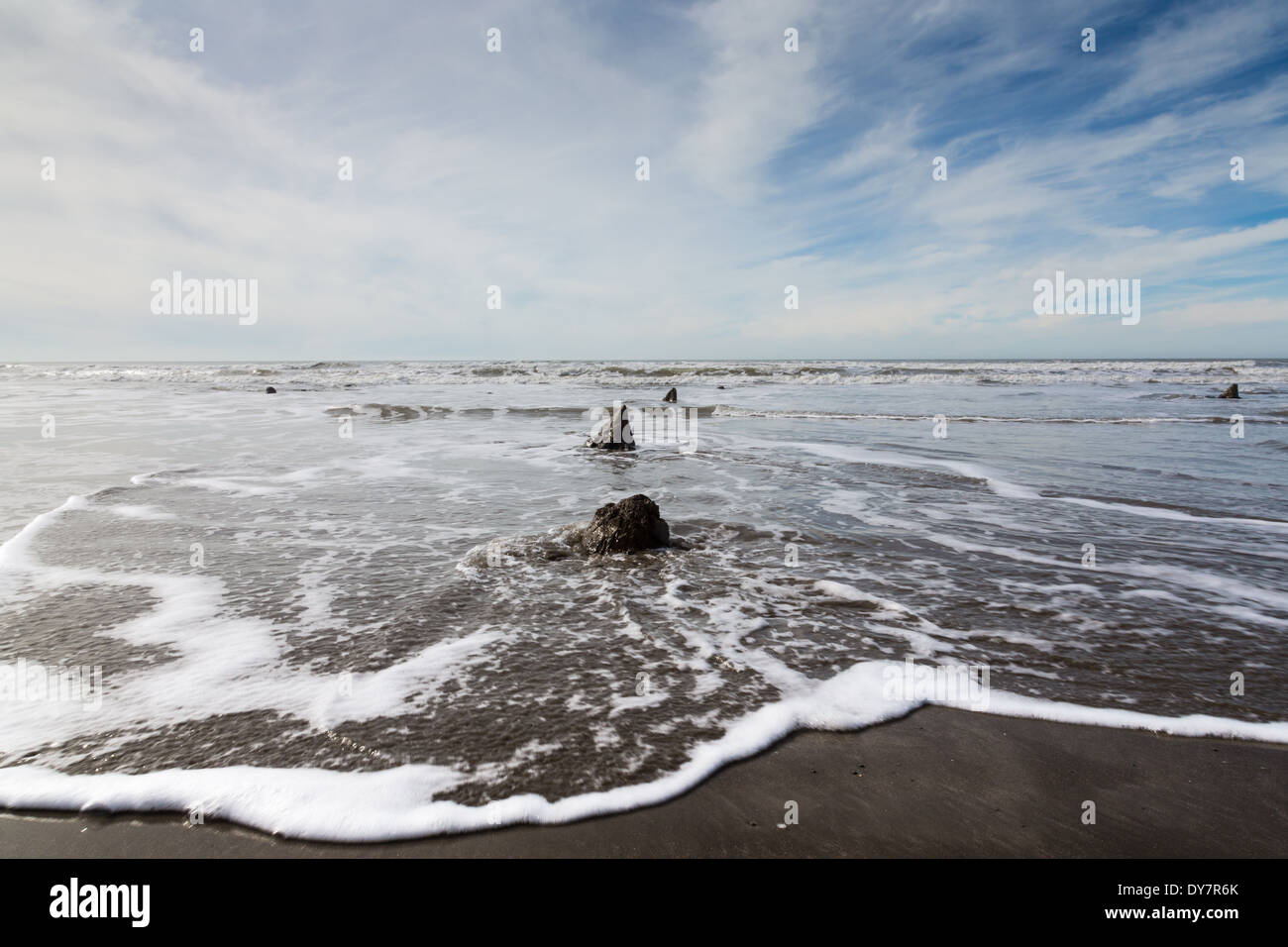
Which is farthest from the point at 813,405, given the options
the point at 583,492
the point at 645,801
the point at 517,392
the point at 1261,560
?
the point at 645,801

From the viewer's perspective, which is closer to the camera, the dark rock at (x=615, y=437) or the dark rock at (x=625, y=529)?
the dark rock at (x=625, y=529)

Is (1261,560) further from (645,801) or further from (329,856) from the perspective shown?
(329,856)

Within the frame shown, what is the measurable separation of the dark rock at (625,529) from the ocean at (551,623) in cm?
21

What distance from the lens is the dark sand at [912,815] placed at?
2.19 m

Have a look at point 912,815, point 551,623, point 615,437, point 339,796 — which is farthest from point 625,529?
point 615,437

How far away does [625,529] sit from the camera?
5.71m

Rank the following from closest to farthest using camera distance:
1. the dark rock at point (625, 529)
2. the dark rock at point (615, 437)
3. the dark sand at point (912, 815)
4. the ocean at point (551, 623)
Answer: the dark sand at point (912, 815) < the ocean at point (551, 623) < the dark rock at point (625, 529) < the dark rock at point (615, 437)

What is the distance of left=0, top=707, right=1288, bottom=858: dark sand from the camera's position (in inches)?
86.3

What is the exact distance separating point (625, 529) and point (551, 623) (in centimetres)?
171

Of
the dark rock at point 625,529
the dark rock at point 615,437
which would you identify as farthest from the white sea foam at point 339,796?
the dark rock at point 615,437

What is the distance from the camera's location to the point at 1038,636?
393 centimetres

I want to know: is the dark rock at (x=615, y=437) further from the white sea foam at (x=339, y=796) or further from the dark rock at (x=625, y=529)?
the white sea foam at (x=339, y=796)
